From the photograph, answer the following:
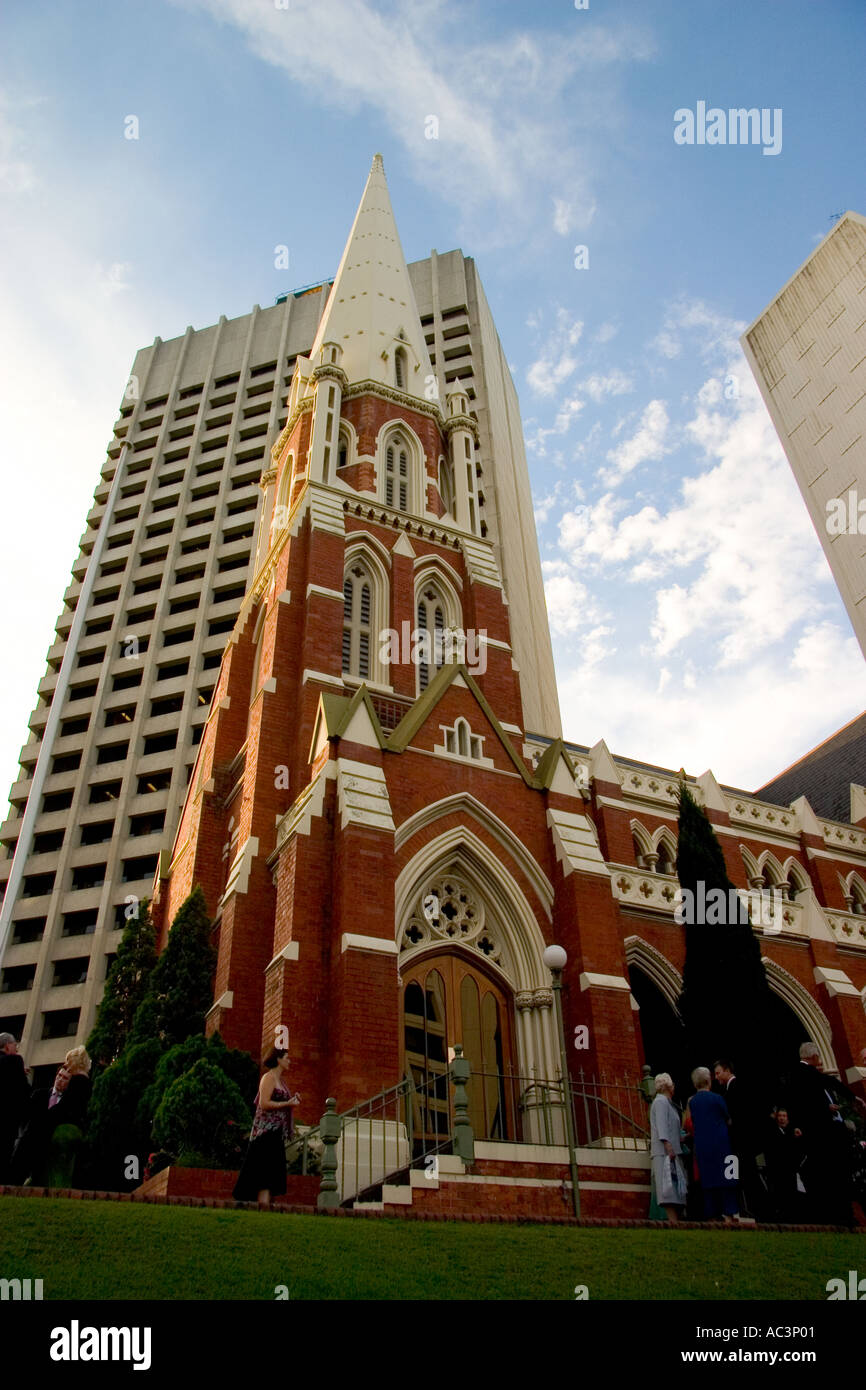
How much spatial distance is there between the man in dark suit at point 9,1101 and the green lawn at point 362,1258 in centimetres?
154

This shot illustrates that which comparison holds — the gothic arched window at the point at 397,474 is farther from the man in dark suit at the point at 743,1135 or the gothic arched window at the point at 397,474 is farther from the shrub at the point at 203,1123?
the man in dark suit at the point at 743,1135

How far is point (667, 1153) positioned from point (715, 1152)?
1.92ft

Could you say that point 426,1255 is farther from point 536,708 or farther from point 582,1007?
point 536,708

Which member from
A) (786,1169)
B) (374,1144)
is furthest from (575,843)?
(786,1169)

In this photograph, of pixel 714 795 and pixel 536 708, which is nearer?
pixel 714 795

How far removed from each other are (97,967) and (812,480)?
3875 centimetres

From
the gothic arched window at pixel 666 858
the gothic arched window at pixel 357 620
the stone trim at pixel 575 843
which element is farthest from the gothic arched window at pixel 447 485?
the stone trim at pixel 575 843

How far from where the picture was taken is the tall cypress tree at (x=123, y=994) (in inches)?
798

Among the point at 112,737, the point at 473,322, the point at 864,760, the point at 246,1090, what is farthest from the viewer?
the point at 473,322

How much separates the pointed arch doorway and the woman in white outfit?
5.01 m

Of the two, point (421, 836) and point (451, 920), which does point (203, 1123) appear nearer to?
point (451, 920)

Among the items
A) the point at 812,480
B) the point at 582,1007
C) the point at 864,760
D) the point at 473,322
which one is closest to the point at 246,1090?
the point at 582,1007

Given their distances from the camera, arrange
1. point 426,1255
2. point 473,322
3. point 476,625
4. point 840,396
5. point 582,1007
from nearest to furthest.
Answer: point 426,1255, point 582,1007, point 476,625, point 840,396, point 473,322
